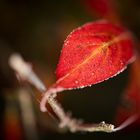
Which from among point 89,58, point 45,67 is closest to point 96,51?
point 89,58

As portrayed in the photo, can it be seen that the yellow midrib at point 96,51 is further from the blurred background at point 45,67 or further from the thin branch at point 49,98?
the blurred background at point 45,67

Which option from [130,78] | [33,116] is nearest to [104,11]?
[130,78]

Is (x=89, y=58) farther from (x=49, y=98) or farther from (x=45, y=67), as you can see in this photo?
(x=45, y=67)

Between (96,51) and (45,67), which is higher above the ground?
(45,67)

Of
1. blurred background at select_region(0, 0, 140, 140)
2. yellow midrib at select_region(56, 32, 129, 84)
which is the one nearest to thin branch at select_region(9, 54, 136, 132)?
yellow midrib at select_region(56, 32, 129, 84)

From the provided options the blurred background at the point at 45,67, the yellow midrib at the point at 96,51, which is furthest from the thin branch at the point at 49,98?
the blurred background at the point at 45,67

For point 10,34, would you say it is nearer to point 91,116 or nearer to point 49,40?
point 49,40
